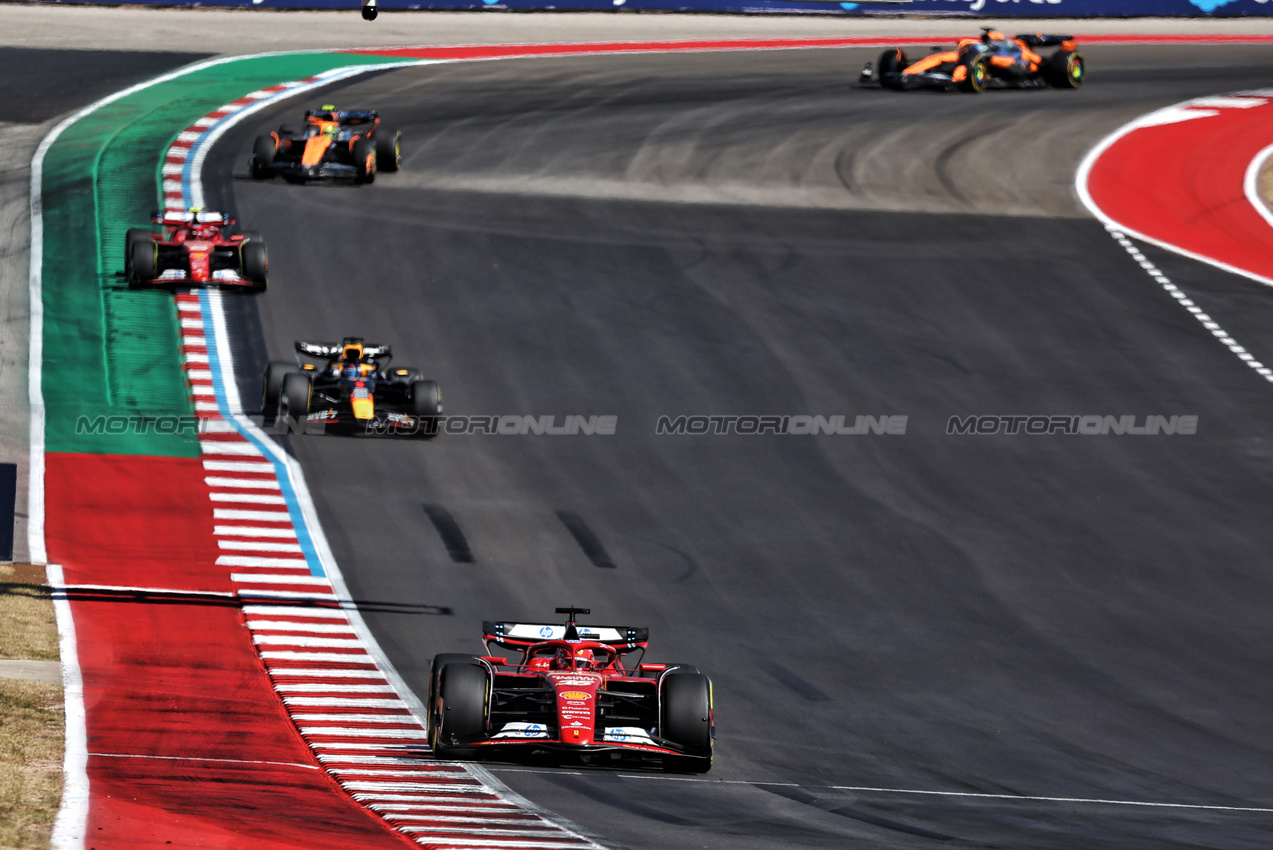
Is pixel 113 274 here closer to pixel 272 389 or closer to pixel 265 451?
pixel 272 389

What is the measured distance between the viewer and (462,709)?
623 inches

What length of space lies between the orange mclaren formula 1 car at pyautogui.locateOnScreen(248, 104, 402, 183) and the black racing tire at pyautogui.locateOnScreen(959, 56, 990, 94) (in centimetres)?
1519

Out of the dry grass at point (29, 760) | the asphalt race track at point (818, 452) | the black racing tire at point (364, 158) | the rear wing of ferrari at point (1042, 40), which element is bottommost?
the asphalt race track at point (818, 452)

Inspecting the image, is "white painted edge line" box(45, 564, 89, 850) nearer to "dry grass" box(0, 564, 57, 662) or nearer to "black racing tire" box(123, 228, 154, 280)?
"dry grass" box(0, 564, 57, 662)

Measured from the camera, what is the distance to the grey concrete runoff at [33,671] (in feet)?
59.4

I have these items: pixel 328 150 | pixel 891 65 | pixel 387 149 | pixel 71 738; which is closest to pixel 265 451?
pixel 71 738

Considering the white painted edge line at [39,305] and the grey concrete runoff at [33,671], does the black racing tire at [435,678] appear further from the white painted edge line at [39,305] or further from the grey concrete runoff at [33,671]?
the white painted edge line at [39,305]

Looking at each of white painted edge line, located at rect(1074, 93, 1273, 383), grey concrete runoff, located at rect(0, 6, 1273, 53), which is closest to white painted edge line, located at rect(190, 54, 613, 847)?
grey concrete runoff, located at rect(0, 6, 1273, 53)

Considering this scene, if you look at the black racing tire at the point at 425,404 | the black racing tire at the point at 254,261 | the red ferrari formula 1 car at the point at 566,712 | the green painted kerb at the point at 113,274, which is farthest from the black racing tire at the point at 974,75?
the red ferrari formula 1 car at the point at 566,712

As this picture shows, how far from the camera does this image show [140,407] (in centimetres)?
2778

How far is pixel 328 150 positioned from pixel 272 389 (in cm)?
1179

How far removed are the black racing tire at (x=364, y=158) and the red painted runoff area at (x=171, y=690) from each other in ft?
41.9

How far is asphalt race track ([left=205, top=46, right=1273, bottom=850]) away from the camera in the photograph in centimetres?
1769

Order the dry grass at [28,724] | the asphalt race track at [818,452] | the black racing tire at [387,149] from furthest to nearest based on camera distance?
the black racing tire at [387,149]
the asphalt race track at [818,452]
the dry grass at [28,724]
